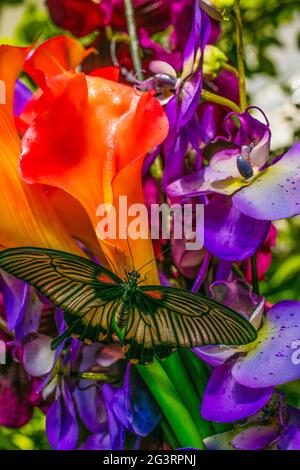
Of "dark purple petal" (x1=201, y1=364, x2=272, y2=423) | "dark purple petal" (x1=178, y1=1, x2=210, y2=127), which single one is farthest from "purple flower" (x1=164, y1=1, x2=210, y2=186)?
"dark purple petal" (x1=201, y1=364, x2=272, y2=423)

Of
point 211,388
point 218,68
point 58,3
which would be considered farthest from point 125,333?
point 58,3

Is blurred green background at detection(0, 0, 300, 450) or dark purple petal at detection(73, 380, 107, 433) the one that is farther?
blurred green background at detection(0, 0, 300, 450)

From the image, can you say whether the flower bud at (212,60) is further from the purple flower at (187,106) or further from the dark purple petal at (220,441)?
the dark purple petal at (220,441)

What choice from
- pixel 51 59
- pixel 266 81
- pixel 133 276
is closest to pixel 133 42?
pixel 51 59

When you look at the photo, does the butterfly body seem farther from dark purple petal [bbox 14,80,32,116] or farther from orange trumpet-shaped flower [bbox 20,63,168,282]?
dark purple petal [bbox 14,80,32,116]

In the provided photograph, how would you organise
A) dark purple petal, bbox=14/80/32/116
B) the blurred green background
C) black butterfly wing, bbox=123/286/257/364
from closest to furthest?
black butterfly wing, bbox=123/286/257/364 → dark purple petal, bbox=14/80/32/116 → the blurred green background

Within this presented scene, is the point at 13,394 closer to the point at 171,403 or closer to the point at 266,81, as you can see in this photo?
the point at 171,403
